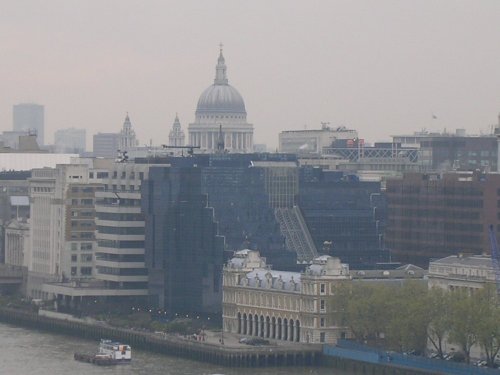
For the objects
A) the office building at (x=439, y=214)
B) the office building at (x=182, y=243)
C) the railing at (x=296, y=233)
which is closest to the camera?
the office building at (x=439, y=214)

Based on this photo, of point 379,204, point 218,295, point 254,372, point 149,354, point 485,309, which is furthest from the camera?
point 379,204

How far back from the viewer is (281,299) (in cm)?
14825

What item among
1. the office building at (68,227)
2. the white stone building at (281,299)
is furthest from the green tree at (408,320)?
the office building at (68,227)

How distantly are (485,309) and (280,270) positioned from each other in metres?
36.0

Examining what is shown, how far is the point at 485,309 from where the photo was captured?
12912 centimetres

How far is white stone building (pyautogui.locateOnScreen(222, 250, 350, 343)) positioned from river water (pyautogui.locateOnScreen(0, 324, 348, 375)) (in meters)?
6.08

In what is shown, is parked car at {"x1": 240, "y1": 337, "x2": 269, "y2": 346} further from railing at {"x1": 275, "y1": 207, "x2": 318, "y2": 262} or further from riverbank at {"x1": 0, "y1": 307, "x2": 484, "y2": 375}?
railing at {"x1": 275, "y1": 207, "x2": 318, "y2": 262}

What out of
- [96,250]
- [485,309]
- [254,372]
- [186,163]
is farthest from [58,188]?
[485,309]

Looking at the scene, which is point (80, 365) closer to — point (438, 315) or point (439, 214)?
point (438, 315)

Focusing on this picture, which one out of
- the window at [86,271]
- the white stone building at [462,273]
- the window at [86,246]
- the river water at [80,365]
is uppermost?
the window at [86,246]

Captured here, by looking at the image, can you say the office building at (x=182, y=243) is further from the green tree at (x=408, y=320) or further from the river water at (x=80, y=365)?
the green tree at (x=408, y=320)

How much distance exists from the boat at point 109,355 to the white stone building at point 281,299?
9872mm

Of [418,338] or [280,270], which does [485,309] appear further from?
[280,270]

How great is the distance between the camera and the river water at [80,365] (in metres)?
137
